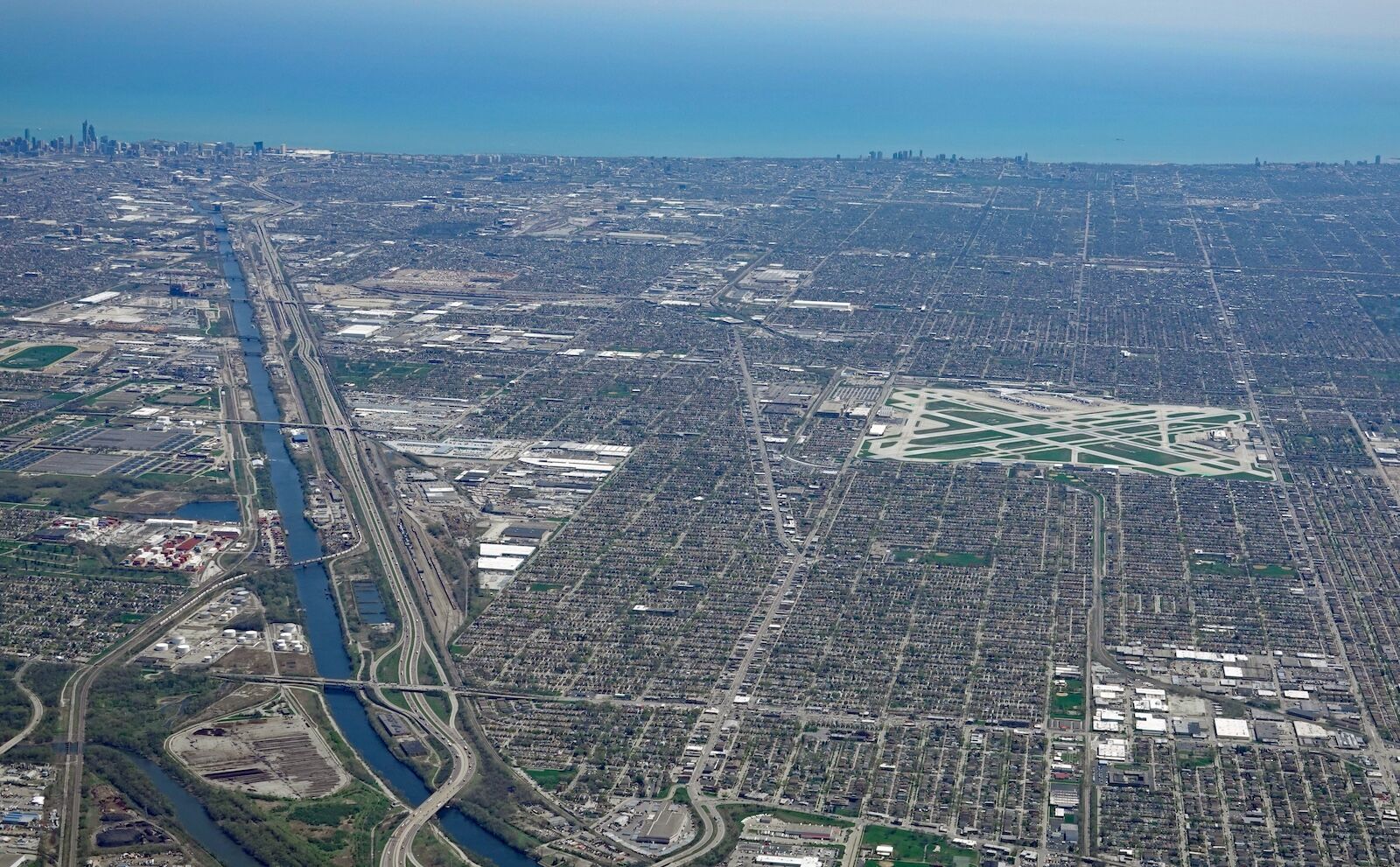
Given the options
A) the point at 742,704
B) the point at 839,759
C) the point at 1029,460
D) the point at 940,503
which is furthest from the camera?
the point at 1029,460

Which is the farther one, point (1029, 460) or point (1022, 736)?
point (1029, 460)

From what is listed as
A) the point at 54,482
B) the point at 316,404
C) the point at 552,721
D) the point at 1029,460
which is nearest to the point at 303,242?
the point at 316,404

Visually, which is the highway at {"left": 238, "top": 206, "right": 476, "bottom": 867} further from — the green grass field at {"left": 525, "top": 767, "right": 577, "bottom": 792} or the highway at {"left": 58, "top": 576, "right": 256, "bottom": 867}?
the highway at {"left": 58, "top": 576, "right": 256, "bottom": 867}

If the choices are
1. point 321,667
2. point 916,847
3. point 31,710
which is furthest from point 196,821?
point 916,847

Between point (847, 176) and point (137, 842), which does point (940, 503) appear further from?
point (847, 176)

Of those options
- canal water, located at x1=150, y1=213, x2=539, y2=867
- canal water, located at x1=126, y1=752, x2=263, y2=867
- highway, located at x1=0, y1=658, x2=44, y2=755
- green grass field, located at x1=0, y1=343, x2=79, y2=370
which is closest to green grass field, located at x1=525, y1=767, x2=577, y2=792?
canal water, located at x1=150, y1=213, x2=539, y2=867

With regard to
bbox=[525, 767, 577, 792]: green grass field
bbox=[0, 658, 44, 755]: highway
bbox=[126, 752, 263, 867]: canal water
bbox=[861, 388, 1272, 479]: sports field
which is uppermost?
bbox=[861, 388, 1272, 479]: sports field

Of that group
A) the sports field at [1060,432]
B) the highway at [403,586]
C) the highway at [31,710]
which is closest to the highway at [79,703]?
the highway at [31,710]
